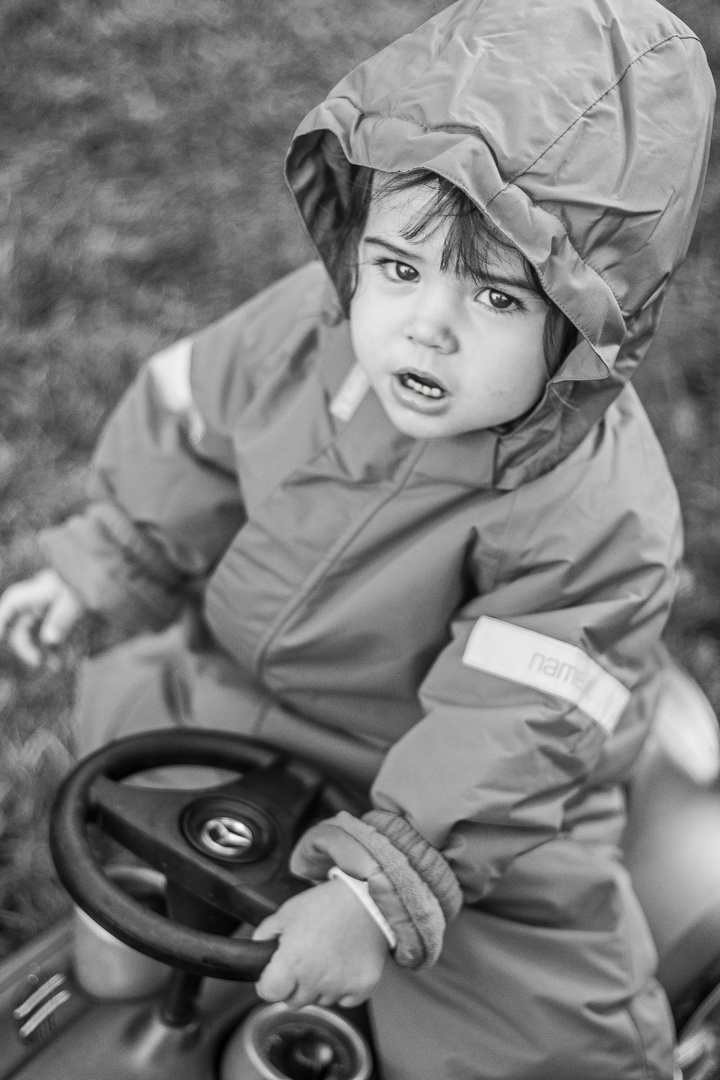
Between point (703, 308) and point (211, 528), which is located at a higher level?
point (211, 528)

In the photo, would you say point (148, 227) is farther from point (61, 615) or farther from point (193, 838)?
point (193, 838)

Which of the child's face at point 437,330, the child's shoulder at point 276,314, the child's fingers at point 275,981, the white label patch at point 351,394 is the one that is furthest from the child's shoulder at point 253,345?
the child's fingers at point 275,981

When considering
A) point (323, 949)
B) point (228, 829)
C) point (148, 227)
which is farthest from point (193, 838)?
point (148, 227)

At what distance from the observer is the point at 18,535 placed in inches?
81.2

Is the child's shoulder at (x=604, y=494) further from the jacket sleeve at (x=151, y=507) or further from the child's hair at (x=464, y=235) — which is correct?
the jacket sleeve at (x=151, y=507)

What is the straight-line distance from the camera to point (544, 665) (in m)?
1.20

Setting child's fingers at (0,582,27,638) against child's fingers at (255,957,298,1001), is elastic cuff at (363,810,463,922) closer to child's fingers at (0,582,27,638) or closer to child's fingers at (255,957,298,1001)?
child's fingers at (255,957,298,1001)

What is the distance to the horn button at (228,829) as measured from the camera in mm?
1196

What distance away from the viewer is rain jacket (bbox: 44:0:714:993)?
3.33 ft

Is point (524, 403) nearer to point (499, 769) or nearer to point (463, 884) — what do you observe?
point (499, 769)

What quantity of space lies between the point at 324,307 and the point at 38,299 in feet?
3.75

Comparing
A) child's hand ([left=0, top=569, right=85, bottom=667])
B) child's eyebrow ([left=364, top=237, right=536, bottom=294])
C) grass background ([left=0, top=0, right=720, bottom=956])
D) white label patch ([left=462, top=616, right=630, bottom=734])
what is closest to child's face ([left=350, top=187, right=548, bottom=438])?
child's eyebrow ([left=364, top=237, right=536, bottom=294])

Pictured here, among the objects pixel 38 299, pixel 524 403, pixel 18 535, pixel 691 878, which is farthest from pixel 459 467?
pixel 38 299

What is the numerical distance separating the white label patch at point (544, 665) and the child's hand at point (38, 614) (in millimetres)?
591
